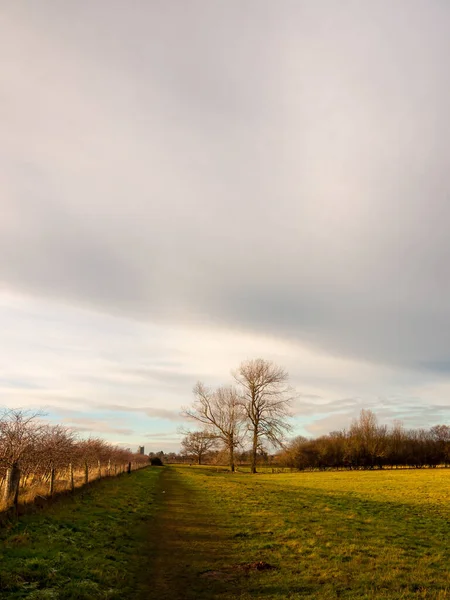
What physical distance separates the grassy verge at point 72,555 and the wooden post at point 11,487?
748mm

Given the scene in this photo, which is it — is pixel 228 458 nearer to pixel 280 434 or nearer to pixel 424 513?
pixel 280 434

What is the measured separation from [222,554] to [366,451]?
90213mm

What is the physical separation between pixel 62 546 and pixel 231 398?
181ft

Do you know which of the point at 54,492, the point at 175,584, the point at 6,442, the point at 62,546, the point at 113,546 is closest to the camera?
the point at 175,584

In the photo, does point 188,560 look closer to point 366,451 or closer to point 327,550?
point 327,550

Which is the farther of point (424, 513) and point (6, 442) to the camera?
point (424, 513)

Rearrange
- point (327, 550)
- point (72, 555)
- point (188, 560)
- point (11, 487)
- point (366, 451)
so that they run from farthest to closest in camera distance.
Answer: point (366, 451)
point (11, 487)
point (327, 550)
point (188, 560)
point (72, 555)

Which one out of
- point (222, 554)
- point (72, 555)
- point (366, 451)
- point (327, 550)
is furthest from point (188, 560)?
point (366, 451)

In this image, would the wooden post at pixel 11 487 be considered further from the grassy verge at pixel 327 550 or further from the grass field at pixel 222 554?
the grassy verge at pixel 327 550

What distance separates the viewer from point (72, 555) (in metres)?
10.3

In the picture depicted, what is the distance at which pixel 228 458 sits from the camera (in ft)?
202

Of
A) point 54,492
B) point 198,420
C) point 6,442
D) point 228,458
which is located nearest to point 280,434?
point 228,458

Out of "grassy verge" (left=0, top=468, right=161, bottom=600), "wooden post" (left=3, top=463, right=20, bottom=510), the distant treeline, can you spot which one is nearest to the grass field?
"grassy verge" (left=0, top=468, right=161, bottom=600)

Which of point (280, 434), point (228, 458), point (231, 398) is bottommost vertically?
point (228, 458)
